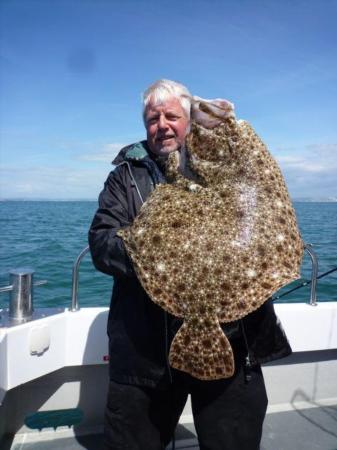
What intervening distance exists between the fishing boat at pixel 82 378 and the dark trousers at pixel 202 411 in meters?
1.13

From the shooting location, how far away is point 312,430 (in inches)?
154

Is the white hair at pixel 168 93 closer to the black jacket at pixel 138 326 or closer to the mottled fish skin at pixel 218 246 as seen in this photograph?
the mottled fish skin at pixel 218 246

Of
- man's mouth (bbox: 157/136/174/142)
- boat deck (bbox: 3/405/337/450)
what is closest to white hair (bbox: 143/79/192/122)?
man's mouth (bbox: 157/136/174/142)

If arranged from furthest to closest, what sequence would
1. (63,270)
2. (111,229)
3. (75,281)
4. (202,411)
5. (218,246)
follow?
(63,270) < (75,281) < (202,411) < (111,229) < (218,246)

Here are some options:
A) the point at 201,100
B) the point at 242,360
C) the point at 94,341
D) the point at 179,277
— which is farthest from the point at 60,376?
the point at 201,100

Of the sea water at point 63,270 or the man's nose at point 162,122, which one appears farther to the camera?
the sea water at point 63,270

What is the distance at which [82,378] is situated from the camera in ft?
12.4

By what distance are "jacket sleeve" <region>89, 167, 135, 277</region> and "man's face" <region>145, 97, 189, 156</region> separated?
0.33m

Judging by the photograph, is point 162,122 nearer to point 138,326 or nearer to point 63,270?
point 138,326

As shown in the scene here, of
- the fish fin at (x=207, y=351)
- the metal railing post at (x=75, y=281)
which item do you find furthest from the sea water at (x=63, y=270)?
the fish fin at (x=207, y=351)

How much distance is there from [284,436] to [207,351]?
257 centimetres

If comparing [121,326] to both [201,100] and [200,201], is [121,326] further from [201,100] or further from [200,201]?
[201,100]

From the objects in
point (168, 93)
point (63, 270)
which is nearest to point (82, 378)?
point (168, 93)

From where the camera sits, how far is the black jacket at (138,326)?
7.38ft
